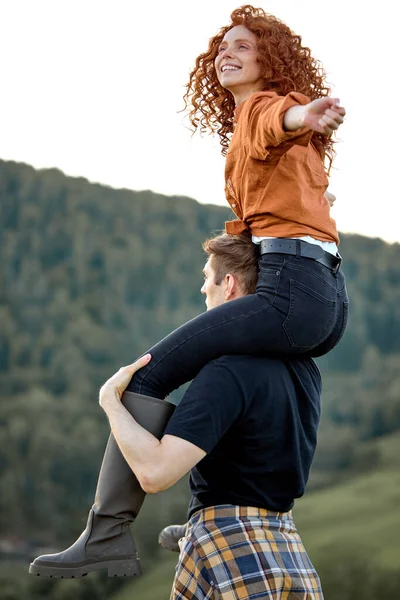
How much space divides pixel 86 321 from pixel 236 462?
269 inches

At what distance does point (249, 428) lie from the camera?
230cm

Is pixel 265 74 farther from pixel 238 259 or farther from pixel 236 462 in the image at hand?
pixel 236 462

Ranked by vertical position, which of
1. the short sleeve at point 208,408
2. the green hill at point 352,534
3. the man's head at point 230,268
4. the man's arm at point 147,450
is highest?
the man's head at point 230,268

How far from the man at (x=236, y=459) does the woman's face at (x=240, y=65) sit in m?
0.45

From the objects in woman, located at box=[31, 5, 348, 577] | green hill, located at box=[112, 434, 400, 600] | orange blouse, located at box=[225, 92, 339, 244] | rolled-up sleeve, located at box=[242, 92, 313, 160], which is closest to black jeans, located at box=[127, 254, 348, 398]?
woman, located at box=[31, 5, 348, 577]

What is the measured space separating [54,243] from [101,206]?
58cm

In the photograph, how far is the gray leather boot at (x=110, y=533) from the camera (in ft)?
7.54

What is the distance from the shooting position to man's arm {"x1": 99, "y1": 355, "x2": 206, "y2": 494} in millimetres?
2168

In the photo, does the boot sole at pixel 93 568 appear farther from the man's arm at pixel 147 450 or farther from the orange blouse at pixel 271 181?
the orange blouse at pixel 271 181

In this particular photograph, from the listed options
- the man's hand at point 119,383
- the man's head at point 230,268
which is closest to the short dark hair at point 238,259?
the man's head at point 230,268

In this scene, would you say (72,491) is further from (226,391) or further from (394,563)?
(226,391)

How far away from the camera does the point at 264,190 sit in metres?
2.33

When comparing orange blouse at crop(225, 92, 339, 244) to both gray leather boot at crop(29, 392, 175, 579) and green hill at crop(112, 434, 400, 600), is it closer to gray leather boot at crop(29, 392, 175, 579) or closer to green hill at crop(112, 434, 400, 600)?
gray leather boot at crop(29, 392, 175, 579)

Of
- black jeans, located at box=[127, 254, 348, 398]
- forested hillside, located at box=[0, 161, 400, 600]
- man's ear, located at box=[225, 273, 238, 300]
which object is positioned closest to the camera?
black jeans, located at box=[127, 254, 348, 398]
